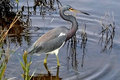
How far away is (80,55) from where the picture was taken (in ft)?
24.2

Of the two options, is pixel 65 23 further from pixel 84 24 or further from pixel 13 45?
pixel 13 45

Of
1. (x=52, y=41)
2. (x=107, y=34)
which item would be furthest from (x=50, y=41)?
(x=107, y=34)

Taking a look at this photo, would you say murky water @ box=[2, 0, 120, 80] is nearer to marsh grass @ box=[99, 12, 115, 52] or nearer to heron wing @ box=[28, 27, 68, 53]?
marsh grass @ box=[99, 12, 115, 52]

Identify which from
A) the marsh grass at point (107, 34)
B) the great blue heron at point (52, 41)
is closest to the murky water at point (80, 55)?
the marsh grass at point (107, 34)

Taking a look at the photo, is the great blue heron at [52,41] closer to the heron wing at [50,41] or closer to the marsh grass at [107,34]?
the heron wing at [50,41]

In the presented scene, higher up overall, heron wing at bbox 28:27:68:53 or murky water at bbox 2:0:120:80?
heron wing at bbox 28:27:68:53

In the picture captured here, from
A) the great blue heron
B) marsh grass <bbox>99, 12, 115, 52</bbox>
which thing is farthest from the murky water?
the great blue heron

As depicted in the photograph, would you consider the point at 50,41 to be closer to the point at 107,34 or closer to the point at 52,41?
the point at 52,41

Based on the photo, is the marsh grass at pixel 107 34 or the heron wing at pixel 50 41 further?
the marsh grass at pixel 107 34

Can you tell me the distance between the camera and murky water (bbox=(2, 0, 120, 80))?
667 cm

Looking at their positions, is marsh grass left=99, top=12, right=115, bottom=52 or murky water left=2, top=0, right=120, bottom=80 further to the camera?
marsh grass left=99, top=12, right=115, bottom=52

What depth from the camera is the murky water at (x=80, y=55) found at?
21.9 ft

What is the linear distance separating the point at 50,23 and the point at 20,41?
1071 millimetres

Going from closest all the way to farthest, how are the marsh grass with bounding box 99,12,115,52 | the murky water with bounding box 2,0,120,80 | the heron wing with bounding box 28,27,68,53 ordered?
1. the murky water with bounding box 2,0,120,80
2. the heron wing with bounding box 28,27,68,53
3. the marsh grass with bounding box 99,12,115,52
